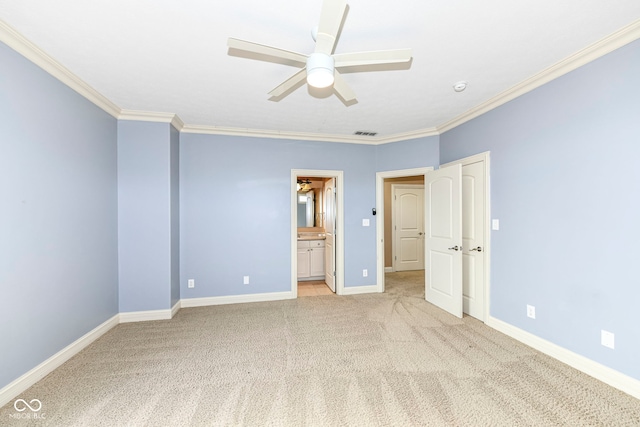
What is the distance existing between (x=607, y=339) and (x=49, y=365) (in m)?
4.52

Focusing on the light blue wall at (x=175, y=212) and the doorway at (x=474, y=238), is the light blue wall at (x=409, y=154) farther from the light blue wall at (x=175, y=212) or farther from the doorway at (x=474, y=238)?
the light blue wall at (x=175, y=212)

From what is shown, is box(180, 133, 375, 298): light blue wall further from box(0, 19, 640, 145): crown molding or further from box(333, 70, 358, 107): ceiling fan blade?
box(333, 70, 358, 107): ceiling fan blade

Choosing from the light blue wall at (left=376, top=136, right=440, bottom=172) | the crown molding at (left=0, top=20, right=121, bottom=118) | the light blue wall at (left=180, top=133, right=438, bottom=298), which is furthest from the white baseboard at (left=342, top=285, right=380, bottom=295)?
the crown molding at (left=0, top=20, right=121, bottom=118)

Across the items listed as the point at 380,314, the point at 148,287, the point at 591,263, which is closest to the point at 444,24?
the point at 591,263

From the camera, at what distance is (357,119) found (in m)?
3.58

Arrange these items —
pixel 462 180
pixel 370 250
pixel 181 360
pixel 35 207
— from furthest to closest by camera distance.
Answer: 1. pixel 370 250
2. pixel 462 180
3. pixel 181 360
4. pixel 35 207

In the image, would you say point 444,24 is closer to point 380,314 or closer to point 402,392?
point 402,392

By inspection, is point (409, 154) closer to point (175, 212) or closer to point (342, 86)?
point (342, 86)

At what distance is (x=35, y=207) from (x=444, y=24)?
3377 mm

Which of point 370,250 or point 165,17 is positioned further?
point 370,250

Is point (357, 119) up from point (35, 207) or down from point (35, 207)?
up

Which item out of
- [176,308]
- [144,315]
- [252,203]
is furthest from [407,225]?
[144,315]

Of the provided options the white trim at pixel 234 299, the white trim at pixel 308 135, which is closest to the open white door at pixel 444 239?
the white trim at pixel 308 135

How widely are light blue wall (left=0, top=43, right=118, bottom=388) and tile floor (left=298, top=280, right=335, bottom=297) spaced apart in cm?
267
